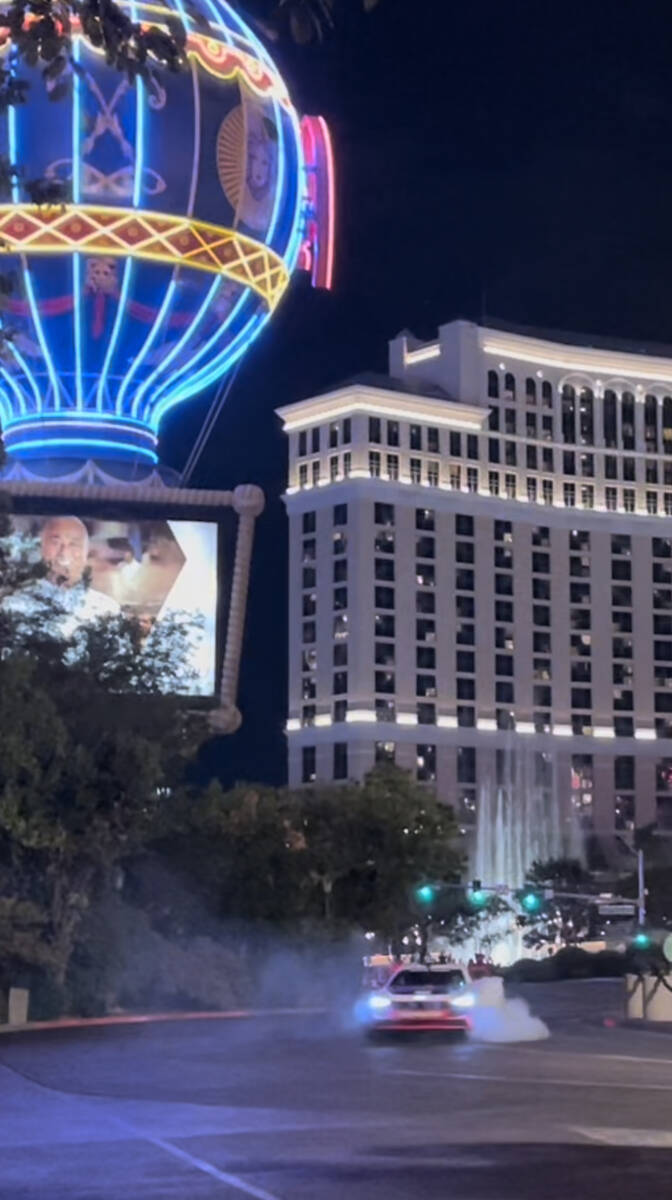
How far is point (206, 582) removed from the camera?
1850 inches

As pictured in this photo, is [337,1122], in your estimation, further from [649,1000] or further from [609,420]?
[609,420]

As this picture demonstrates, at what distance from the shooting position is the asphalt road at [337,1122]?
11.0 metres

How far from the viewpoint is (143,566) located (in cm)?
4722

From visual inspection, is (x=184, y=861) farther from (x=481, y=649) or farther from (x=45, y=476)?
(x=481, y=649)

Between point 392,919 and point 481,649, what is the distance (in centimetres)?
7432

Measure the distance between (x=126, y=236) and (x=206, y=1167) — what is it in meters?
33.8

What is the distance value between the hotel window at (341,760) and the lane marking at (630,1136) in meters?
101

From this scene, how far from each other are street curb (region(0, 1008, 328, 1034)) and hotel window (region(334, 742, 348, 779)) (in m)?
75.3

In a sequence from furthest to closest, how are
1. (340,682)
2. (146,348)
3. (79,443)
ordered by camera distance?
(340,682) < (79,443) < (146,348)

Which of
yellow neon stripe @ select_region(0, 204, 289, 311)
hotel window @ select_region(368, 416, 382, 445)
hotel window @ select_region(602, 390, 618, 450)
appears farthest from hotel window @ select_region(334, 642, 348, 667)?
yellow neon stripe @ select_region(0, 204, 289, 311)

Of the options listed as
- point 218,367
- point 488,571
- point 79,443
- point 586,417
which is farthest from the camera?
point 586,417

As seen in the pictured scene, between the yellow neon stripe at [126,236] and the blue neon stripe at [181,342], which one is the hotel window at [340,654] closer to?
the blue neon stripe at [181,342]

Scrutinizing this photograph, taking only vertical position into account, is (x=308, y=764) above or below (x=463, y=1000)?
above

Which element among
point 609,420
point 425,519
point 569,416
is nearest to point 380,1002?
point 425,519
